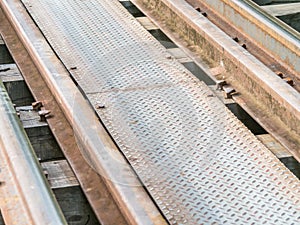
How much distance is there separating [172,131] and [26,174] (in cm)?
124

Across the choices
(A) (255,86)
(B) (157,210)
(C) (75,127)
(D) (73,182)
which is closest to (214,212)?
(B) (157,210)

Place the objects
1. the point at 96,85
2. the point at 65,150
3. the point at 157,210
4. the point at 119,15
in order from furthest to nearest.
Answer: the point at 119,15
the point at 96,85
the point at 65,150
the point at 157,210

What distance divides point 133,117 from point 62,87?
1.69 feet

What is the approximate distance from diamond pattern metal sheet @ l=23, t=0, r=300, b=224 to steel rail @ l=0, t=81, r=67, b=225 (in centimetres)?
59

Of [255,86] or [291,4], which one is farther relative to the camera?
[291,4]

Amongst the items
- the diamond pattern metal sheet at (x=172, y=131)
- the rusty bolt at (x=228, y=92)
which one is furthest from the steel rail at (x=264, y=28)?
the diamond pattern metal sheet at (x=172, y=131)

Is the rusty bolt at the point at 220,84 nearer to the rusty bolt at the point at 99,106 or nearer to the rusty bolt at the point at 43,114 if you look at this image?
the rusty bolt at the point at 99,106

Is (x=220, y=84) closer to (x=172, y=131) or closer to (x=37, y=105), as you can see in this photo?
(x=172, y=131)

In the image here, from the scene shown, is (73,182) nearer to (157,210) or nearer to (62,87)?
(157,210)

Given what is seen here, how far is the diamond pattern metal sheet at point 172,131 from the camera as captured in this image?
166 inches

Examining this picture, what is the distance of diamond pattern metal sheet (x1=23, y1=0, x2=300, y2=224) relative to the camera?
421cm

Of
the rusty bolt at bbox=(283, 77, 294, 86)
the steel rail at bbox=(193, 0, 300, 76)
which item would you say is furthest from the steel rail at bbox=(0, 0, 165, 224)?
the steel rail at bbox=(193, 0, 300, 76)

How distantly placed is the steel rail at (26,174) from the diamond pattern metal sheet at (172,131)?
1.95 feet

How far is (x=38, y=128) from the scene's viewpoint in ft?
16.5
